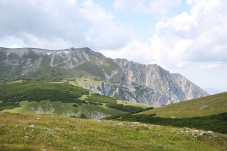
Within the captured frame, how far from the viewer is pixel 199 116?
196 feet

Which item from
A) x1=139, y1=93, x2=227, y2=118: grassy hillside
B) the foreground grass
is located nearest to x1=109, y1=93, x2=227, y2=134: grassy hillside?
x1=139, y1=93, x2=227, y2=118: grassy hillside

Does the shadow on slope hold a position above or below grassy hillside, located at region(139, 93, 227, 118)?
below

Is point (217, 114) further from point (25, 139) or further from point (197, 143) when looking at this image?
point (25, 139)

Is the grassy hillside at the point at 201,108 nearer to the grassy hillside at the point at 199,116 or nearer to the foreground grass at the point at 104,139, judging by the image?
the grassy hillside at the point at 199,116

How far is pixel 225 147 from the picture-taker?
33.3 m

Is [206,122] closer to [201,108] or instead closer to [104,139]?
[201,108]

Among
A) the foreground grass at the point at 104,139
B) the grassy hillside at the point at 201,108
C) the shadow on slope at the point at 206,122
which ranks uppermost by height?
the grassy hillside at the point at 201,108

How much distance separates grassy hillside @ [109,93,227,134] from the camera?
50741 millimetres

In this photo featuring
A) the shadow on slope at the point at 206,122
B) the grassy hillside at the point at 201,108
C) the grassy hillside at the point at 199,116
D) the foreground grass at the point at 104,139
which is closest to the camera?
the foreground grass at the point at 104,139

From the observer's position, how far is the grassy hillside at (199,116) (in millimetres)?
50741

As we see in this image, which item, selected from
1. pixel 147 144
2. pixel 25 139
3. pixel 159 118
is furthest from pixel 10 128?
pixel 159 118

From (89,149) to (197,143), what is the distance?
54.6 feet

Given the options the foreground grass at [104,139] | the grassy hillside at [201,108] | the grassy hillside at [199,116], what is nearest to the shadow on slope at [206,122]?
the grassy hillside at [199,116]

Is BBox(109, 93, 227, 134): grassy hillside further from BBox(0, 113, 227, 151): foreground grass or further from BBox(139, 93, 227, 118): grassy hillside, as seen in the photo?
BBox(0, 113, 227, 151): foreground grass
